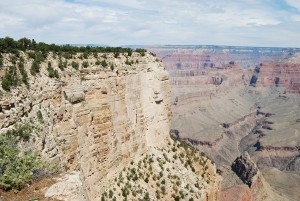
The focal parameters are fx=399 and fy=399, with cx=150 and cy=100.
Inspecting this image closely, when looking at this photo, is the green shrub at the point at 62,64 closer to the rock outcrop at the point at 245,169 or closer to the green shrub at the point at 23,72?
the green shrub at the point at 23,72

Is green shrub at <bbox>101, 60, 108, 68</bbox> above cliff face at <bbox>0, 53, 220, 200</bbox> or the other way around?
above

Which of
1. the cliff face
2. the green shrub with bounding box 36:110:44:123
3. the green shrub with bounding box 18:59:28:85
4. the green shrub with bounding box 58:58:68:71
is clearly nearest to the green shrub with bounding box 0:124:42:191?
the cliff face

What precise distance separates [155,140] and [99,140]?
41.3 ft

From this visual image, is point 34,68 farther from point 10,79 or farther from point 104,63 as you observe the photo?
point 104,63

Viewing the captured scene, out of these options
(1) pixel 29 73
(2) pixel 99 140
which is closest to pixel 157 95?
(2) pixel 99 140

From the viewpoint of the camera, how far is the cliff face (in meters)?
27.1

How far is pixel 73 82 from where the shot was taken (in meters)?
33.2

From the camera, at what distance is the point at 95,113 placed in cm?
3497

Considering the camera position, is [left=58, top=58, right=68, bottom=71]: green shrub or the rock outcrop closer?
[left=58, top=58, right=68, bottom=71]: green shrub

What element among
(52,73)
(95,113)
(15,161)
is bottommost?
(95,113)

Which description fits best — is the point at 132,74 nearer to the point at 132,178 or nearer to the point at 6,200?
the point at 132,178

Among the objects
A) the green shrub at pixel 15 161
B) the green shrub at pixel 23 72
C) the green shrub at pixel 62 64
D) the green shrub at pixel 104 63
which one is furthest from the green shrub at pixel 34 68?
the green shrub at pixel 104 63

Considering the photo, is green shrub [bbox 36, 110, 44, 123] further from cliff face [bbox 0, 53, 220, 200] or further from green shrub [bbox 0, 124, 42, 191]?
green shrub [bbox 0, 124, 42, 191]

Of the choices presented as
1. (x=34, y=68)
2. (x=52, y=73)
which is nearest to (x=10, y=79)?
(x=34, y=68)
